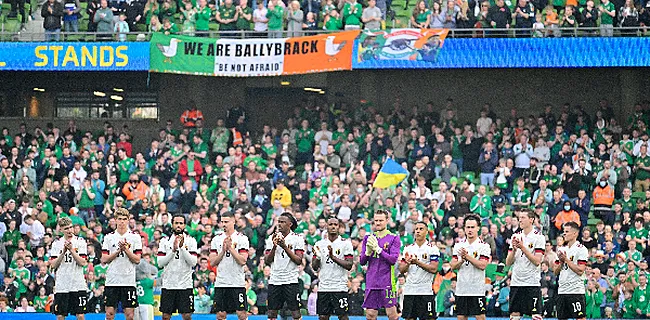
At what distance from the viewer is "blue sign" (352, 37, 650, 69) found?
27.5 meters

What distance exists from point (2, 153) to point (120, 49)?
3.50m

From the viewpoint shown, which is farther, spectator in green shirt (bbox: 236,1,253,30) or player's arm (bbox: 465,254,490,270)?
spectator in green shirt (bbox: 236,1,253,30)

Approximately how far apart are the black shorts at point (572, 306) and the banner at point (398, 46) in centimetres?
1024

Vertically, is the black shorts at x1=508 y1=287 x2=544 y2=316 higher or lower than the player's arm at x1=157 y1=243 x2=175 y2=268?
lower

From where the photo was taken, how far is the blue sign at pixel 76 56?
28.3 m

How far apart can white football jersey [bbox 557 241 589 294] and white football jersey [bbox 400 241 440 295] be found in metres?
1.73

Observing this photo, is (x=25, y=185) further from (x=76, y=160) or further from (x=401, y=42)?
(x=401, y=42)

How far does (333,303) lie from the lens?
18266mm

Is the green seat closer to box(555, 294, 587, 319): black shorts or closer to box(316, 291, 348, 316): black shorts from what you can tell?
box(555, 294, 587, 319): black shorts

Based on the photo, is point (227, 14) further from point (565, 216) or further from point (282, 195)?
point (565, 216)

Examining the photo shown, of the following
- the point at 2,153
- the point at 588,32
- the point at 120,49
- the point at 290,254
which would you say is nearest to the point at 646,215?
the point at 588,32

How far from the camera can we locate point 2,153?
29.0 meters

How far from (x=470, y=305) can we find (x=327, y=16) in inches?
448

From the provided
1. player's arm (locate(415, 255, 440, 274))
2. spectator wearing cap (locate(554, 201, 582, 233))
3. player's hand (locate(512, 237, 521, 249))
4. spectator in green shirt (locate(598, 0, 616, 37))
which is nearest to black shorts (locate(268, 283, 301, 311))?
player's arm (locate(415, 255, 440, 274))
